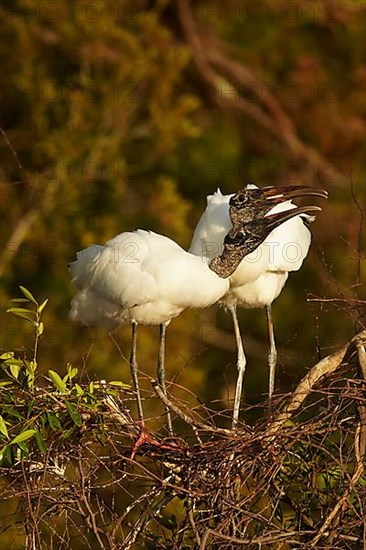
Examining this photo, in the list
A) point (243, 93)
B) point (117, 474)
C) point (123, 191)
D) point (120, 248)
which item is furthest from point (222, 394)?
point (117, 474)

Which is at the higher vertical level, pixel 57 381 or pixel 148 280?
pixel 57 381

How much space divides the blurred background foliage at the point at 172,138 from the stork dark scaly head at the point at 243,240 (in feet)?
5.82

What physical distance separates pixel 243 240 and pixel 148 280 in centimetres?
48

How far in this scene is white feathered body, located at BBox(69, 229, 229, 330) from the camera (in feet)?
15.9

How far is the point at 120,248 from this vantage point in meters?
4.95

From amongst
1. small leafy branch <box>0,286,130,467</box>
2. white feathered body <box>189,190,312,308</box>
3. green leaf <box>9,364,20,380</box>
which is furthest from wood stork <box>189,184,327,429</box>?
green leaf <box>9,364,20,380</box>

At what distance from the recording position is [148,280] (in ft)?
15.9

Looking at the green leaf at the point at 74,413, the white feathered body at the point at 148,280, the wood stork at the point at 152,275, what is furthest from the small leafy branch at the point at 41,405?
the white feathered body at the point at 148,280

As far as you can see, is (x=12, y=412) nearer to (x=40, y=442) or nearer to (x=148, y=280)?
(x=40, y=442)

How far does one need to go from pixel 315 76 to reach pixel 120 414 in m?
6.50

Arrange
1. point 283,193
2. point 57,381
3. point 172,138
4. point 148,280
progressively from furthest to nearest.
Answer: point 172,138, point 283,193, point 148,280, point 57,381

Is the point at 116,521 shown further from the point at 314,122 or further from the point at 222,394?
the point at 314,122

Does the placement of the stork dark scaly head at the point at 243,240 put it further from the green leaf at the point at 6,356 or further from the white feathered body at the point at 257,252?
the green leaf at the point at 6,356

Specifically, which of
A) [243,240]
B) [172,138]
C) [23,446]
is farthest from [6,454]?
[172,138]
